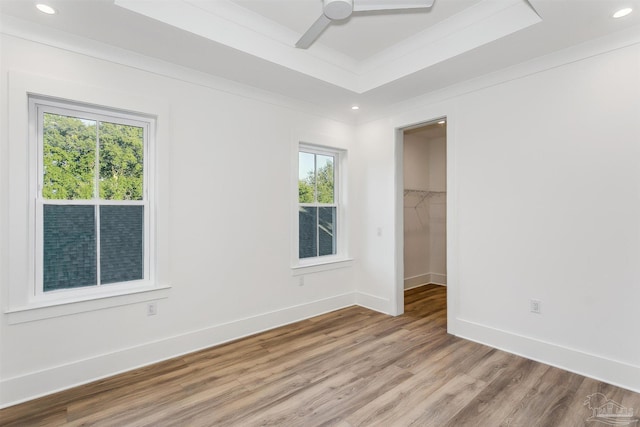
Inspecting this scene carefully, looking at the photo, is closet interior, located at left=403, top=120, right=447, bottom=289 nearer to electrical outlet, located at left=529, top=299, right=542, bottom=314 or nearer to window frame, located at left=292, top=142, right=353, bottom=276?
window frame, located at left=292, top=142, right=353, bottom=276

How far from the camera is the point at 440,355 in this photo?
2.94 m

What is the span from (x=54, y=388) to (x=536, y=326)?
3.96 m

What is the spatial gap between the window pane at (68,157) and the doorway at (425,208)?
4395 mm

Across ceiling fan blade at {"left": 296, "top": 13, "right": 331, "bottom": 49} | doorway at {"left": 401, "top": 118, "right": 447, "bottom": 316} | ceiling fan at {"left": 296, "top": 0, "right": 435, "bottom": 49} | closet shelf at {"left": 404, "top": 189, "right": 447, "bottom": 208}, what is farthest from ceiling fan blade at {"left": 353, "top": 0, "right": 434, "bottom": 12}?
closet shelf at {"left": 404, "top": 189, "right": 447, "bottom": 208}

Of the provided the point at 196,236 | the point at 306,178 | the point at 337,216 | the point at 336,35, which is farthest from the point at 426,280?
the point at 336,35

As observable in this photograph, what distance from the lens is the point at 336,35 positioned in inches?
117

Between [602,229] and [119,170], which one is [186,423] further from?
[602,229]

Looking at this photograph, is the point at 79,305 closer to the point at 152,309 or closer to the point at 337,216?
the point at 152,309

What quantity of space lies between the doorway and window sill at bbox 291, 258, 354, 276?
4.98 feet

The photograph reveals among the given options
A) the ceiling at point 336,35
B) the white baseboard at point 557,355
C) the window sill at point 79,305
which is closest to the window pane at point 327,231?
the ceiling at point 336,35

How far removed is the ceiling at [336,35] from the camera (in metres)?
2.20

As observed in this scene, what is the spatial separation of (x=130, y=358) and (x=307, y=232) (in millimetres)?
2267

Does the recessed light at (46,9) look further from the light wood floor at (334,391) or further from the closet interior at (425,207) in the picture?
the closet interior at (425,207)

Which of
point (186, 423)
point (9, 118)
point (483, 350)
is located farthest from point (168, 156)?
point (483, 350)
